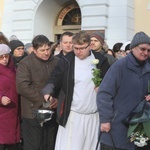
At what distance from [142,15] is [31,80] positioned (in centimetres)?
716

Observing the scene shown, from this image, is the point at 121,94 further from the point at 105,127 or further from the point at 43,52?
the point at 43,52

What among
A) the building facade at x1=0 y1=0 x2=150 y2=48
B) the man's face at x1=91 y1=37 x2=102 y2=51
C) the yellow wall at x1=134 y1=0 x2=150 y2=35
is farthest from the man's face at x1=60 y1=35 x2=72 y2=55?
the yellow wall at x1=134 y1=0 x2=150 y2=35

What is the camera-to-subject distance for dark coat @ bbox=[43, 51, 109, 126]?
3893mm

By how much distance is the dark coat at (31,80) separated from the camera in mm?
4184

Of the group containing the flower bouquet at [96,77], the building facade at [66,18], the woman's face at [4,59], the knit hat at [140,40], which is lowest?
the flower bouquet at [96,77]

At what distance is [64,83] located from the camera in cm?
395

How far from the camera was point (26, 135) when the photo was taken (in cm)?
436

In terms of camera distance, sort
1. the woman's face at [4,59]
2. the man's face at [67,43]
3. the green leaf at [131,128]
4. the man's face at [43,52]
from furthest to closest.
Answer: the man's face at [67,43], the woman's face at [4,59], the man's face at [43,52], the green leaf at [131,128]

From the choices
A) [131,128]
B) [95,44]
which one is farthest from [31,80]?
[131,128]

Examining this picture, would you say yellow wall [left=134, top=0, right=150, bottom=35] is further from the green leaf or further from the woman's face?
the green leaf

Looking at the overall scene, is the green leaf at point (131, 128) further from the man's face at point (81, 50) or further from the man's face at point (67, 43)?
the man's face at point (67, 43)

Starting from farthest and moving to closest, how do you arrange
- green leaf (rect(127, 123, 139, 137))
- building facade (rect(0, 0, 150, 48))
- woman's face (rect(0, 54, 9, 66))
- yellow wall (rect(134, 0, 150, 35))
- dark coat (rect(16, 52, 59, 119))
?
1. yellow wall (rect(134, 0, 150, 35))
2. building facade (rect(0, 0, 150, 48))
3. woman's face (rect(0, 54, 9, 66))
4. dark coat (rect(16, 52, 59, 119))
5. green leaf (rect(127, 123, 139, 137))

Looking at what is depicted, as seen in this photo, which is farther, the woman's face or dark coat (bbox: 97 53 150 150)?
the woman's face

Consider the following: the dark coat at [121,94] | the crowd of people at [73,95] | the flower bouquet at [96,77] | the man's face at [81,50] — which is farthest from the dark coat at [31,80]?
the dark coat at [121,94]
